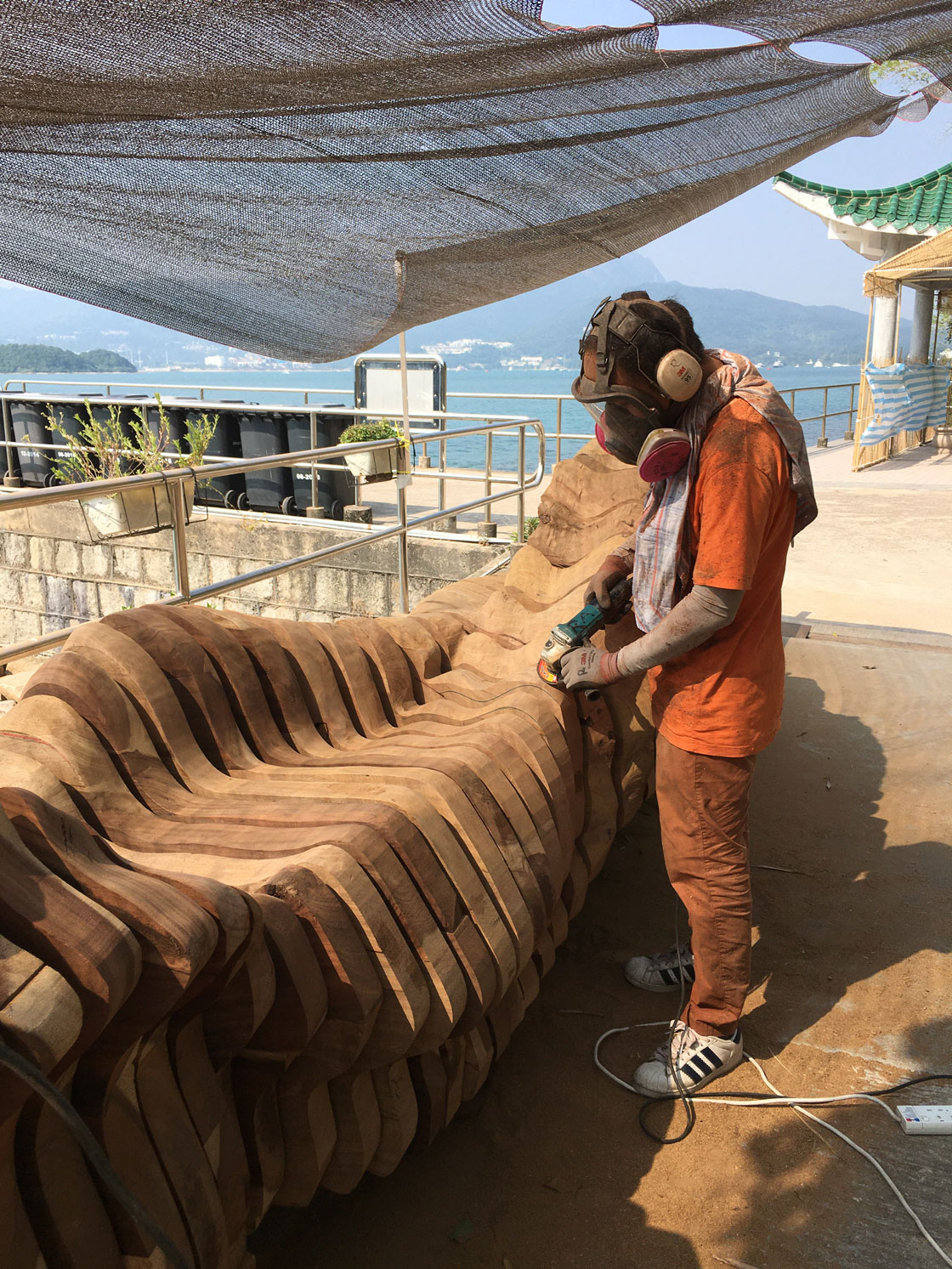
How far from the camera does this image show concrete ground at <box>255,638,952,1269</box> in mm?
2096

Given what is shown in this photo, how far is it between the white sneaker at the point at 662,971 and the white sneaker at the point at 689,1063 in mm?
361

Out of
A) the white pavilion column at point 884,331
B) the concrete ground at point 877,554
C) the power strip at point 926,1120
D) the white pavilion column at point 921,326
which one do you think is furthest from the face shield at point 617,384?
the white pavilion column at point 921,326

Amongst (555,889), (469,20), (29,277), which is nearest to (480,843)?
(555,889)

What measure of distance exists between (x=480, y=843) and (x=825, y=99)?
2714 mm

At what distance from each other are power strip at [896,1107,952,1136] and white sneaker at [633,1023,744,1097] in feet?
1.37

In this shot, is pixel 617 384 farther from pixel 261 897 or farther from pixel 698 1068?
pixel 698 1068

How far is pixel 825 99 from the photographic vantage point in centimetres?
318

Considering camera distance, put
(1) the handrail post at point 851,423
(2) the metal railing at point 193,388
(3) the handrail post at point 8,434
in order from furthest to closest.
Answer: (1) the handrail post at point 851,423 → (3) the handrail post at point 8,434 → (2) the metal railing at point 193,388

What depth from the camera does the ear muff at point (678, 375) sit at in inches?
83.5

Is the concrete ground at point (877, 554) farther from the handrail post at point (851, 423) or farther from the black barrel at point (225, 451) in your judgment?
the black barrel at point (225, 451)

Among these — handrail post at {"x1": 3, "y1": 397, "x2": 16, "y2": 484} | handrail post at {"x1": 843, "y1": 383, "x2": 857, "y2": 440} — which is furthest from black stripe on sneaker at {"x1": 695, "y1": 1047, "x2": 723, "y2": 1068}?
handrail post at {"x1": 843, "y1": 383, "x2": 857, "y2": 440}

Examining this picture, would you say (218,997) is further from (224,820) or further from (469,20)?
(469,20)

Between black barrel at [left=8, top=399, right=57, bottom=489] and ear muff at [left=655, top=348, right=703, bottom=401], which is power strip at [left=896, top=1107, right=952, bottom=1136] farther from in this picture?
black barrel at [left=8, top=399, right=57, bottom=489]

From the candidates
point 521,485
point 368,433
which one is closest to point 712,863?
point 521,485
